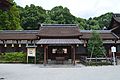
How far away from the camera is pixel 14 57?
114 ft

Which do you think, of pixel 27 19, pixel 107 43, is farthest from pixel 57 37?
pixel 27 19

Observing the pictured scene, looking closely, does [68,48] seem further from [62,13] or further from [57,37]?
[62,13]

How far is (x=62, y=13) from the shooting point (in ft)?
208

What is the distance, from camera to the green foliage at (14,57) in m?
34.5

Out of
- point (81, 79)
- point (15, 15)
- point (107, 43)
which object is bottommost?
point (81, 79)

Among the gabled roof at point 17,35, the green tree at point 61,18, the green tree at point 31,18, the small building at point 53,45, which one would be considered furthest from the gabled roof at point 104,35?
the green tree at point 31,18

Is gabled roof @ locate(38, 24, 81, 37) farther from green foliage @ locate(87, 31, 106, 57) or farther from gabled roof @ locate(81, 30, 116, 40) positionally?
green foliage @ locate(87, 31, 106, 57)

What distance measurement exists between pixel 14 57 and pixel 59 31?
7.07 m

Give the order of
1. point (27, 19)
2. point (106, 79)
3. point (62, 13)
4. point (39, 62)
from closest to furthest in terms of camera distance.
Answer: point (106, 79) < point (39, 62) < point (27, 19) < point (62, 13)

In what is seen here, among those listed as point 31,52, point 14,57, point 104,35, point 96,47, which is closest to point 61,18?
point 104,35

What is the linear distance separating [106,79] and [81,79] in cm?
140

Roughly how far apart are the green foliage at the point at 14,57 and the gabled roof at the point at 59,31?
11.9ft

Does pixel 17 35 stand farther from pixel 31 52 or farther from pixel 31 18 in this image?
pixel 31 18

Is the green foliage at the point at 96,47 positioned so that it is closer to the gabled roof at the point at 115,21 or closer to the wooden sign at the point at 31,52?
the wooden sign at the point at 31,52
